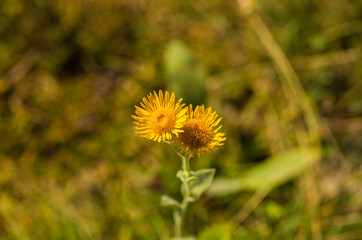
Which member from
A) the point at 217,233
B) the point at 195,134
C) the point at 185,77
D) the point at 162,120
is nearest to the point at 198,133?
the point at 195,134

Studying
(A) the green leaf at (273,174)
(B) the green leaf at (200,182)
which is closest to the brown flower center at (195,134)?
(B) the green leaf at (200,182)

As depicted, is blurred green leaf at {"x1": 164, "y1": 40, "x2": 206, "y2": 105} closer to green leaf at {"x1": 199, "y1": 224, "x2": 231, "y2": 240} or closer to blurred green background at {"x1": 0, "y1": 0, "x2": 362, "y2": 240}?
blurred green background at {"x1": 0, "y1": 0, "x2": 362, "y2": 240}

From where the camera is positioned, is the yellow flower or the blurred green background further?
the blurred green background

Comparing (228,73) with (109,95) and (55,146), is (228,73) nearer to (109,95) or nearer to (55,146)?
(109,95)

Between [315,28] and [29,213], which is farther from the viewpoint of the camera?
[315,28]

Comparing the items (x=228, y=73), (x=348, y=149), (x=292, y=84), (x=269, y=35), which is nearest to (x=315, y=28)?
(x=269, y=35)

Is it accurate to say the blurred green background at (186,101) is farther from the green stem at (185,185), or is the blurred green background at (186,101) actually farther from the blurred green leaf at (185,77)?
the green stem at (185,185)

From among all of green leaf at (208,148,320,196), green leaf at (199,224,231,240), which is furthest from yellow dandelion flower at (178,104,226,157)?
green leaf at (208,148,320,196)
